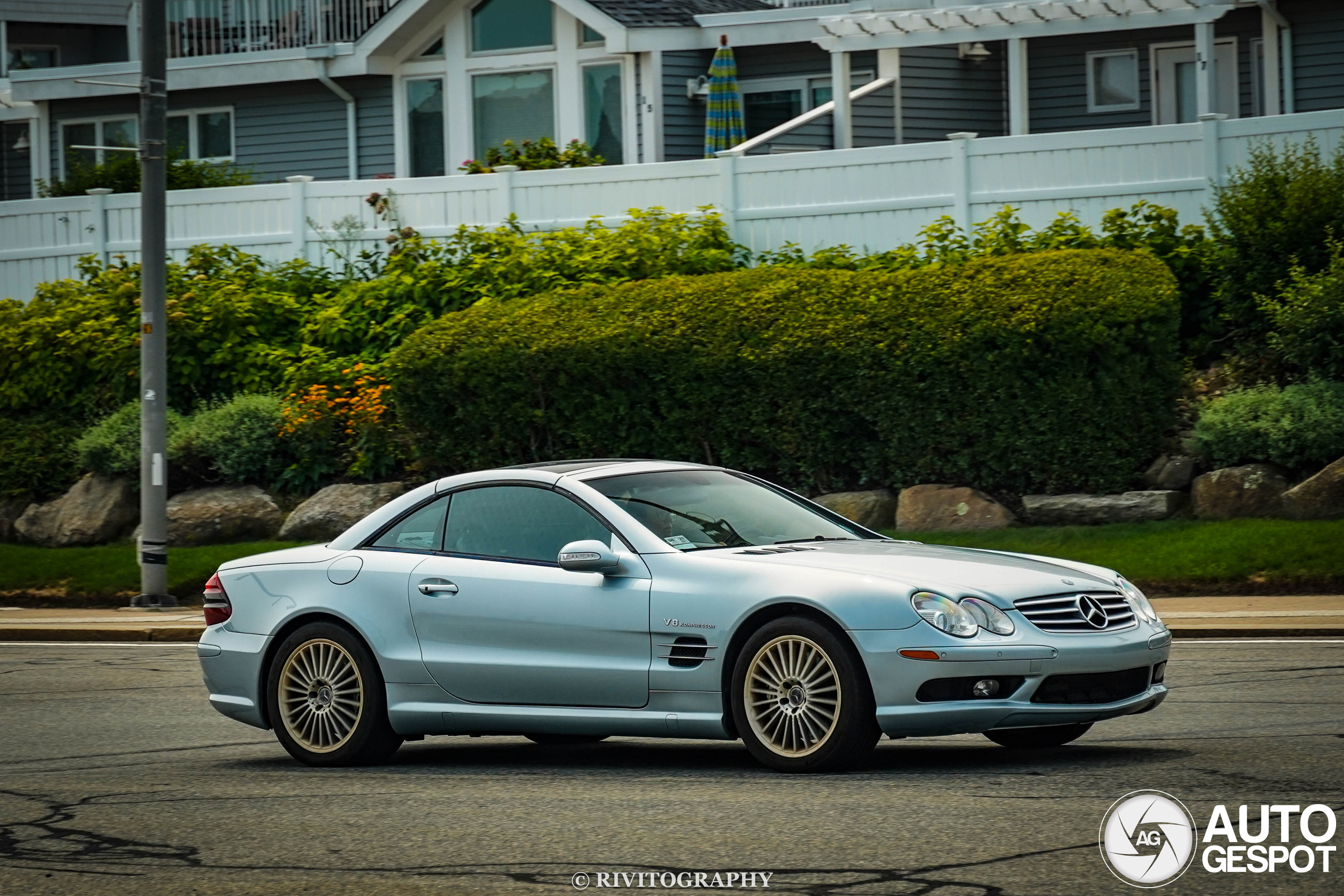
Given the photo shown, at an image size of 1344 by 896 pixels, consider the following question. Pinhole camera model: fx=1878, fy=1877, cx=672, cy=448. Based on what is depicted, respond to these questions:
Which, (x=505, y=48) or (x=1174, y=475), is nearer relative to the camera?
(x=1174, y=475)

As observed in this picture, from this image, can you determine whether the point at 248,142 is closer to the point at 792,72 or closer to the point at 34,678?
the point at 792,72

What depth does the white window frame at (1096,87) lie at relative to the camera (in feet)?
99.1

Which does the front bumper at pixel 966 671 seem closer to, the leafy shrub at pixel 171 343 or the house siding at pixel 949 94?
the leafy shrub at pixel 171 343

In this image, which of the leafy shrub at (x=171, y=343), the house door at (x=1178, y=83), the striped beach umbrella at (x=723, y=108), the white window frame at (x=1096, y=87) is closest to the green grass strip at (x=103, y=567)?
the leafy shrub at (x=171, y=343)

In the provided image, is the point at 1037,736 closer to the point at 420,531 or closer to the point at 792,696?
the point at 792,696

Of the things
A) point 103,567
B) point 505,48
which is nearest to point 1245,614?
point 103,567

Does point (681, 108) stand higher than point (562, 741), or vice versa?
point (681, 108)

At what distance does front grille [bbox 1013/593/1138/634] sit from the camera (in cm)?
800

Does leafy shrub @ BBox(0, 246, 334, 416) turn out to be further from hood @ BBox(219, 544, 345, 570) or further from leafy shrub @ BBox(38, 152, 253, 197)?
hood @ BBox(219, 544, 345, 570)

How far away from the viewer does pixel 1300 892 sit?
5809mm

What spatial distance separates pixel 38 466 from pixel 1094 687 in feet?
58.2

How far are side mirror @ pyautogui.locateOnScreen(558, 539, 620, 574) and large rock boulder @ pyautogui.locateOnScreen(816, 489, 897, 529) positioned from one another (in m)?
10.3

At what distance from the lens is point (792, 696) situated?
8078 millimetres

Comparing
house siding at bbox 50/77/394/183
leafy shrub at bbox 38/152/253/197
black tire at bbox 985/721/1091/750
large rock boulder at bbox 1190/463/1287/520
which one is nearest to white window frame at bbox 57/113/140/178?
house siding at bbox 50/77/394/183
